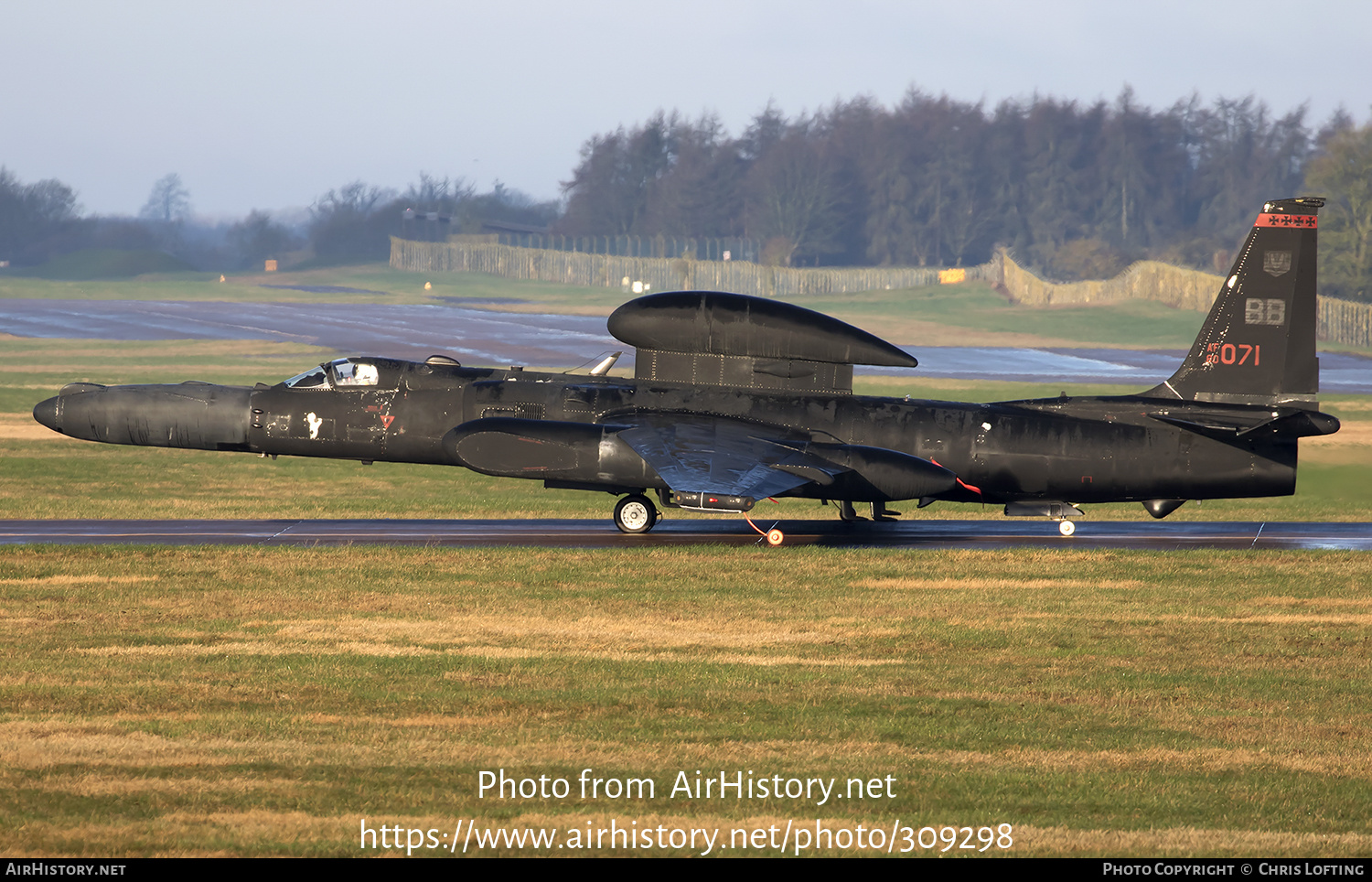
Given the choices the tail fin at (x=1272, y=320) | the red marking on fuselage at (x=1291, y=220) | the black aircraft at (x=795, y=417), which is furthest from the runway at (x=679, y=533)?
the red marking on fuselage at (x=1291, y=220)

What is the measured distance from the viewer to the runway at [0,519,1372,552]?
24.1 m

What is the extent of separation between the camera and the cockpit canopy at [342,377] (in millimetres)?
25375

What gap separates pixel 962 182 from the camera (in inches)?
6329

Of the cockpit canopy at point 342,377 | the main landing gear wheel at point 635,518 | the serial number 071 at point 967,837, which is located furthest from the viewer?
the cockpit canopy at point 342,377

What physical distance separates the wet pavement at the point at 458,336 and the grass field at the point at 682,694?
44815mm

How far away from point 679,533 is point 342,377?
6791 mm

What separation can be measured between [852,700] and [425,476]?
81.6 ft

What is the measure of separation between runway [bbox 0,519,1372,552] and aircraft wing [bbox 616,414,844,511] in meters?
1.75

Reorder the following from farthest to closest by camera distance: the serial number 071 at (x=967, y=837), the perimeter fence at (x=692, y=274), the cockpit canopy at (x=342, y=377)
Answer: the perimeter fence at (x=692, y=274), the cockpit canopy at (x=342, y=377), the serial number 071 at (x=967, y=837)

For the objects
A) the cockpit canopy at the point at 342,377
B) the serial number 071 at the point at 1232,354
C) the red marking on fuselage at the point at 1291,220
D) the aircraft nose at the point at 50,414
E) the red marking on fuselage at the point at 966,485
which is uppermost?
the red marking on fuselage at the point at 1291,220

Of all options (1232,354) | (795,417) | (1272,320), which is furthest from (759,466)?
(1272,320)

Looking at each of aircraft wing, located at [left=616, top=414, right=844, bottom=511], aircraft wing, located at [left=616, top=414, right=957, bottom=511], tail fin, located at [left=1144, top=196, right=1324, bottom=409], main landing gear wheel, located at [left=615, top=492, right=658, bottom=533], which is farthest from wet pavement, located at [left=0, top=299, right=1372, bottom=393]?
aircraft wing, located at [left=616, top=414, right=957, bottom=511]

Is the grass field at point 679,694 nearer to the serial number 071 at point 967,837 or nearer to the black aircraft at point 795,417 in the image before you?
the serial number 071 at point 967,837

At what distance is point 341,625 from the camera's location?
1725 cm
